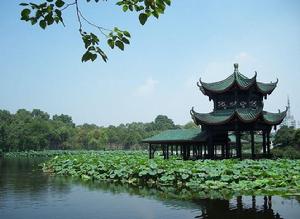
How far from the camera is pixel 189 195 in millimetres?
16422

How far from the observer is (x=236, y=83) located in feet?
88.5

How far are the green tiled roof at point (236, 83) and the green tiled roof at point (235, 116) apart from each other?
5.09ft

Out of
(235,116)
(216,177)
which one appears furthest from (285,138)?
(216,177)

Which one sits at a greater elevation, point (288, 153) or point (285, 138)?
point (285, 138)

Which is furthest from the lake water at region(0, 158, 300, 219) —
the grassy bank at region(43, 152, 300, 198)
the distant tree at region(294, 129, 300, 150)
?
the distant tree at region(294, 129, 300, 150)

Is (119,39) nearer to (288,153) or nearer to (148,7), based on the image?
(148,7)

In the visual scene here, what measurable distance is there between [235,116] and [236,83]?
260cm

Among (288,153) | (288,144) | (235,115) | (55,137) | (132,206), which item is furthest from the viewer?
(55,137)

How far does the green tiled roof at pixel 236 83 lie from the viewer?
2700cm

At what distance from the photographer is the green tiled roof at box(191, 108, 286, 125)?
84.2 ft

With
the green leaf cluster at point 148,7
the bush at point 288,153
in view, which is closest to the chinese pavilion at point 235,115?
the bush at point 288,153

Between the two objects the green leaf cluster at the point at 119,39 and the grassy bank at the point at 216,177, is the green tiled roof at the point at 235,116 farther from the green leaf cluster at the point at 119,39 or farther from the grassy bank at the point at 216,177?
the green leaf cluster at the point at 119,39

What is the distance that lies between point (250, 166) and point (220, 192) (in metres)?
4.08

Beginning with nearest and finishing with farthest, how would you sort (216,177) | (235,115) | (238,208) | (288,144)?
(238,208), (216,177), (235,115), (288,144)
